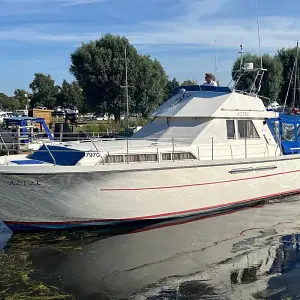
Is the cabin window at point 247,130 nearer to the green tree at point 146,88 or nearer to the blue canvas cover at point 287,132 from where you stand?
the blue canvas cover at point 287,132

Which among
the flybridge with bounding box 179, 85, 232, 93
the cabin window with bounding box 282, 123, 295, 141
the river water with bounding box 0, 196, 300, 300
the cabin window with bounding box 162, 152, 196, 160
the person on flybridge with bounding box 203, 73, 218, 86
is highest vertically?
the person on flybridge with bounding box 203, 73, 218, 86

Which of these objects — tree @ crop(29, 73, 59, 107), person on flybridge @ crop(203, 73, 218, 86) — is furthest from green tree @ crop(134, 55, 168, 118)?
tree @ crop(29, 73, 59, 107)

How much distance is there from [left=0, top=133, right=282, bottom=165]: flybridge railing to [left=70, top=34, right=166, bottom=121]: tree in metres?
27.6

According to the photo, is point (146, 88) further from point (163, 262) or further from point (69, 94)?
point (69, 94)

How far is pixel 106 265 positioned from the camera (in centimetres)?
873

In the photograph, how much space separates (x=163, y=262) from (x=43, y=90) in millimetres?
95915

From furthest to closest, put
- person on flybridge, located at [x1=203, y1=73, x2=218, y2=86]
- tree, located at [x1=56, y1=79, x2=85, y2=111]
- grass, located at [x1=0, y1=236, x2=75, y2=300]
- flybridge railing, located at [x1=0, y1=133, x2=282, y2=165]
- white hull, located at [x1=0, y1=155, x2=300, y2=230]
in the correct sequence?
1. tree, located at [x1=56, y1=79, x2=85, y2=111]
2. person on flybridge, located at [x1=203, y1=73, x2=218, y2=86]
3. flybridge railing, located at [x1=0, y1=133, x2=282, y2=165]
4. white hull, located at [x1=0, y1=155, x2=300, y2=230]
5. grass, located at [x1=0, y1=236, x2=75, y2=300]

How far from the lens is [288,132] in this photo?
1445 cm

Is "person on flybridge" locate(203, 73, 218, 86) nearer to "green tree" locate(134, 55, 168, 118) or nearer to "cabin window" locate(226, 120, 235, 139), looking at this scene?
"cabin window" locate(226, 120, 235, 139)

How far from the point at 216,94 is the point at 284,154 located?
2.86m

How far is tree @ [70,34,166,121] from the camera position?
40500 mm

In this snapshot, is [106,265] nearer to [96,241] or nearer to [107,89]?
[96,241]

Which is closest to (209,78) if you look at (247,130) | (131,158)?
(247,130)

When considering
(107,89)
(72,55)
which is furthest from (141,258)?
(72,55)
